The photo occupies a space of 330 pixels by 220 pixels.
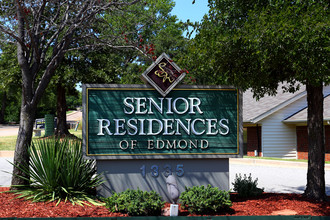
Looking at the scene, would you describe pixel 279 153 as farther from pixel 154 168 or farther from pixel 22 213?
pixel 22 213

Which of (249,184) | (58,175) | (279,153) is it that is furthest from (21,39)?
(279,153)

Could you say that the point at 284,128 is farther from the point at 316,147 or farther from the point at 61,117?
the point at 61,117

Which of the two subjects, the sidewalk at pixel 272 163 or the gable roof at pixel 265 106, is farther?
the gable roof at pixel 265 106

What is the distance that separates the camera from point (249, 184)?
8.50 metres

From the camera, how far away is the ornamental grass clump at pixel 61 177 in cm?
746

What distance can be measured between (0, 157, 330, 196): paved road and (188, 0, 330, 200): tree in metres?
3.41

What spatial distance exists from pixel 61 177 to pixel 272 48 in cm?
488

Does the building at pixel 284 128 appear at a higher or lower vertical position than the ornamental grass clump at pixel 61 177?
higher

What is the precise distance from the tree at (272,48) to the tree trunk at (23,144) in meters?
4.15

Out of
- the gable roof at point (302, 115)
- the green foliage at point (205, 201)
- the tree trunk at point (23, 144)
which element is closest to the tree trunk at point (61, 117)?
the gable roof at point (302, 115)

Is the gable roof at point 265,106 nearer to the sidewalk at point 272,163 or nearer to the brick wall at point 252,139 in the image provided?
the brick wall at point 252,139

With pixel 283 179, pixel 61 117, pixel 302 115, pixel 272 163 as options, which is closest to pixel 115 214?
pixel 283 179

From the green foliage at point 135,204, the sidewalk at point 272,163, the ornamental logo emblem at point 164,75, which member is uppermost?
the ornamental logo emblem at point 164,75

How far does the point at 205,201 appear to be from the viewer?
6.76 m
